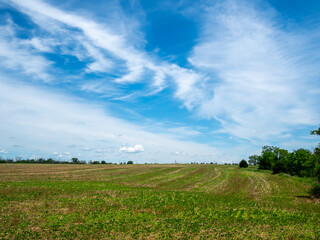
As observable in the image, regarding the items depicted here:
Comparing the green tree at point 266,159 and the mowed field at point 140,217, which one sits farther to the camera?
the green tree at point 266,159

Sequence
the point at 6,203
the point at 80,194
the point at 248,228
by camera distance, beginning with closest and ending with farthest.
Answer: the point at 248,228 → the point at 6,203 → the point at 80,194

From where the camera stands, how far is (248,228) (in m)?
22.6

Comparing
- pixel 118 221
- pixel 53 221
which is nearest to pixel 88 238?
pixel 118 221

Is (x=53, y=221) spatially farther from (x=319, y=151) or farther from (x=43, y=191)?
(x=319, y=151)

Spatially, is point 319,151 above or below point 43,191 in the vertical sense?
above

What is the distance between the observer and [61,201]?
3106 cm

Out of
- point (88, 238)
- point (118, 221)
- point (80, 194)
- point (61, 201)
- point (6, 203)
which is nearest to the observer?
point (88, 238)

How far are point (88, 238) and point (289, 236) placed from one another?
19.2 m

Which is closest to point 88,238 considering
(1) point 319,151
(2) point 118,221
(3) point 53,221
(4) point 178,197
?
(2) point 118,221

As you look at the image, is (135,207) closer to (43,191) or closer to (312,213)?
(43,191)

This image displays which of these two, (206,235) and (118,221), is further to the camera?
(118,221)

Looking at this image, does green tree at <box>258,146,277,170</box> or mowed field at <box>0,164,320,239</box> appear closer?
mowed field at <box>0,164,320,239</box>

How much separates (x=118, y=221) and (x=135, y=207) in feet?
18.4

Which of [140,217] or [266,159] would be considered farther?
→ [266,159]
